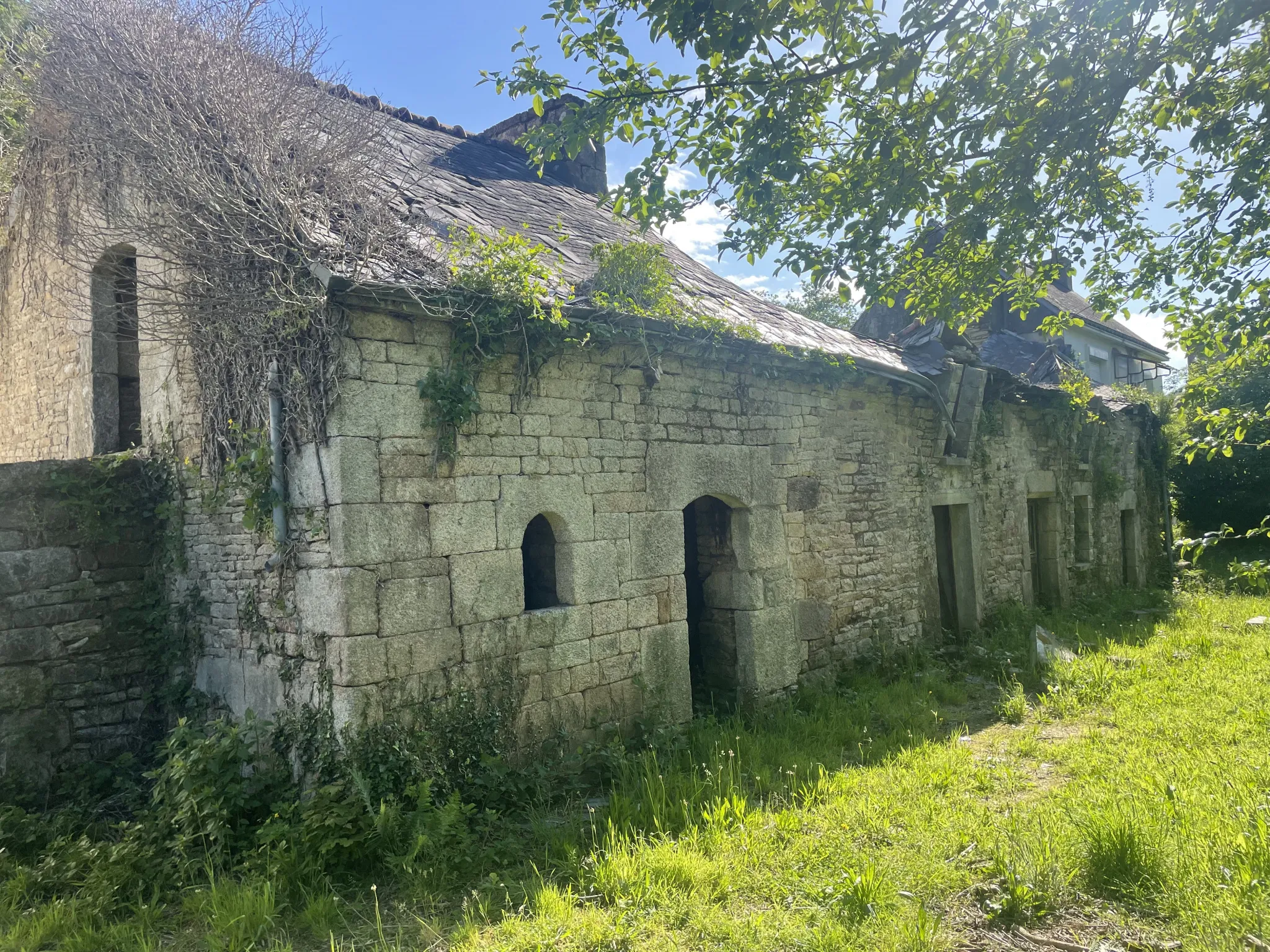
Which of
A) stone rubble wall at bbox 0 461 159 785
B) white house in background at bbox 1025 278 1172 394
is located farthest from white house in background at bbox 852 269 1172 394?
stone rubble wall at bbox 0 461 159 785

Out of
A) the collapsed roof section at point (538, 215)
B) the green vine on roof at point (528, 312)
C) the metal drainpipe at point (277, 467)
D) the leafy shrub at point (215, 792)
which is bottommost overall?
the leafy shrub at point (215, 792)

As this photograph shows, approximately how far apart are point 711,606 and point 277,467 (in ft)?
12.9

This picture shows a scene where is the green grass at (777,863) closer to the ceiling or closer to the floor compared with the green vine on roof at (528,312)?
closer to the floor

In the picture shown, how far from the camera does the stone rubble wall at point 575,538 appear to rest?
4.77 m

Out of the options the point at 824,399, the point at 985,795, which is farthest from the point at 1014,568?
the point at 985,795

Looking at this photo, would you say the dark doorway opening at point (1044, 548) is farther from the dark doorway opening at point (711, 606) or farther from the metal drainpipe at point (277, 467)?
the metal drainpipe at point (277, 467)

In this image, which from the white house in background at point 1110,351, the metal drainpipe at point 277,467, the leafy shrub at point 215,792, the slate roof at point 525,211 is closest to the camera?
the leafy shrub at point 215,792

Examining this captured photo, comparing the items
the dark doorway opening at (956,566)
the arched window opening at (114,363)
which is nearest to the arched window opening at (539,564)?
the arched window opening at (114,363)

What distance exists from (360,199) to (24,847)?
14.1 ft

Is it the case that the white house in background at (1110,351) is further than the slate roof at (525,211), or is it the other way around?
the white house in background at (1110,351)

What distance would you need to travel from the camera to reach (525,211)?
24.1 feet

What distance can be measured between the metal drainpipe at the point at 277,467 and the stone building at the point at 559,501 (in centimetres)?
9

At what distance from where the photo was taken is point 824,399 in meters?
8.24

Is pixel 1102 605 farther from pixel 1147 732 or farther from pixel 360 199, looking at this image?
pixel 360 199
